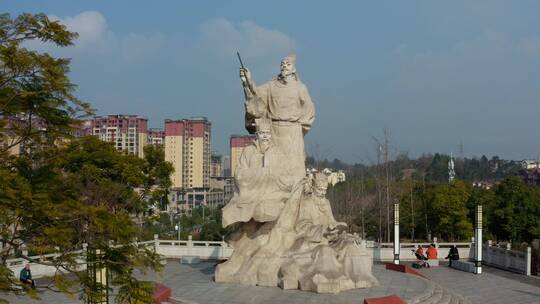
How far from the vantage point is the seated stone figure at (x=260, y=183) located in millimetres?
10531

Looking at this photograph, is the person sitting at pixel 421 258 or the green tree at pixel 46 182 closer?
the green tree at pixel 46 182

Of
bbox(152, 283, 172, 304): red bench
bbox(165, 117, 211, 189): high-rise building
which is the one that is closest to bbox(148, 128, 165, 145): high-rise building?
bbox(165, 117, 211, 189): high-rise building

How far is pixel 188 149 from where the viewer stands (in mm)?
48438

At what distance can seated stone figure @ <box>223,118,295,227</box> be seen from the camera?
34.6 ft

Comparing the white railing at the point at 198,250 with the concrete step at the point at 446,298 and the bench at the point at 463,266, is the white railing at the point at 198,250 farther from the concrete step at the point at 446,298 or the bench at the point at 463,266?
the concrete step at the point at 446,298

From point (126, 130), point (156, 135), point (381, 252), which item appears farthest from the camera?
point (156, 135)

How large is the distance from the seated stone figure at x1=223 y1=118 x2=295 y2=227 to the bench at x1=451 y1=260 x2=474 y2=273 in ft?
20.8

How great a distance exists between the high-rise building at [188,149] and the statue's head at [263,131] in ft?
111

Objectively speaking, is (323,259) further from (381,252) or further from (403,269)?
(381,252)

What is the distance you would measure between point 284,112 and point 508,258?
798cm

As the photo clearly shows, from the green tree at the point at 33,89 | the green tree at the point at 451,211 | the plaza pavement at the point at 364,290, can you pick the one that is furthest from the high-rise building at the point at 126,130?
the green tree at the point at 33,89

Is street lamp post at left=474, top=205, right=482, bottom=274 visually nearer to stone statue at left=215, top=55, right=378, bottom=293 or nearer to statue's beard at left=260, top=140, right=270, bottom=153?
stone statue at left=215, top=55, right=378, bottom=293

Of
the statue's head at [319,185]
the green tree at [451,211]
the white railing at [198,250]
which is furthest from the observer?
the green tree at [451,211]

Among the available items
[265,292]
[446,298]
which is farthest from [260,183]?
[446,298]
